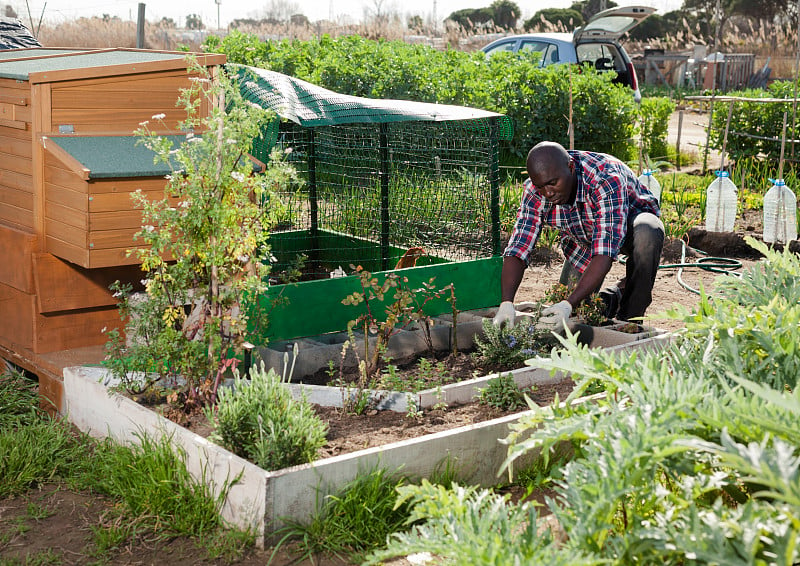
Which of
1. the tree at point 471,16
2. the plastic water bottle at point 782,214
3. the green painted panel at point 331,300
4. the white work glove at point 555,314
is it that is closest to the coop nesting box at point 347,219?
the green painted panel at point 331,300

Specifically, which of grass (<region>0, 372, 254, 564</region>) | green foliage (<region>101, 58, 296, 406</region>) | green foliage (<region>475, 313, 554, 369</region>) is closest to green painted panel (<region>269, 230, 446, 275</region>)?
green foliage (<region>475, 313, 554, 369</region>)

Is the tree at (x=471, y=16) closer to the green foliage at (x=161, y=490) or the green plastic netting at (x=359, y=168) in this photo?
the green plastic netting at (x=359, y=168)

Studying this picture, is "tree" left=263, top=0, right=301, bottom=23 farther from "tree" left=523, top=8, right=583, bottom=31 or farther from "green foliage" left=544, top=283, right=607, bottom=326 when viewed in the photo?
"green foliage" left=544, top=283, right=607, bottom=326

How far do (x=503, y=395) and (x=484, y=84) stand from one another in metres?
8.59

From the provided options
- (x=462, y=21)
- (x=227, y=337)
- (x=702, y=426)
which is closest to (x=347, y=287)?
(x=227, y=337)

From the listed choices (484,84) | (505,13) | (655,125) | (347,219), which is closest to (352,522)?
(347,219)

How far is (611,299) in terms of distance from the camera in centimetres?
551

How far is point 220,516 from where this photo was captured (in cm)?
311

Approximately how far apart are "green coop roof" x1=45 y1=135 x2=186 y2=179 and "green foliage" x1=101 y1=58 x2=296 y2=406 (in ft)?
1.35

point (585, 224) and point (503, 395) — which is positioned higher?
point (585, 224)

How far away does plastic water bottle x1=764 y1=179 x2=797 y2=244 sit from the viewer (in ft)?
25.4

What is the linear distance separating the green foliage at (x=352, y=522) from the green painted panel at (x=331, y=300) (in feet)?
3.83

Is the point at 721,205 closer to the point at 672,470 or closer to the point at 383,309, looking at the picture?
the point at 383,309

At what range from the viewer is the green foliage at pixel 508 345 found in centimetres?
434
